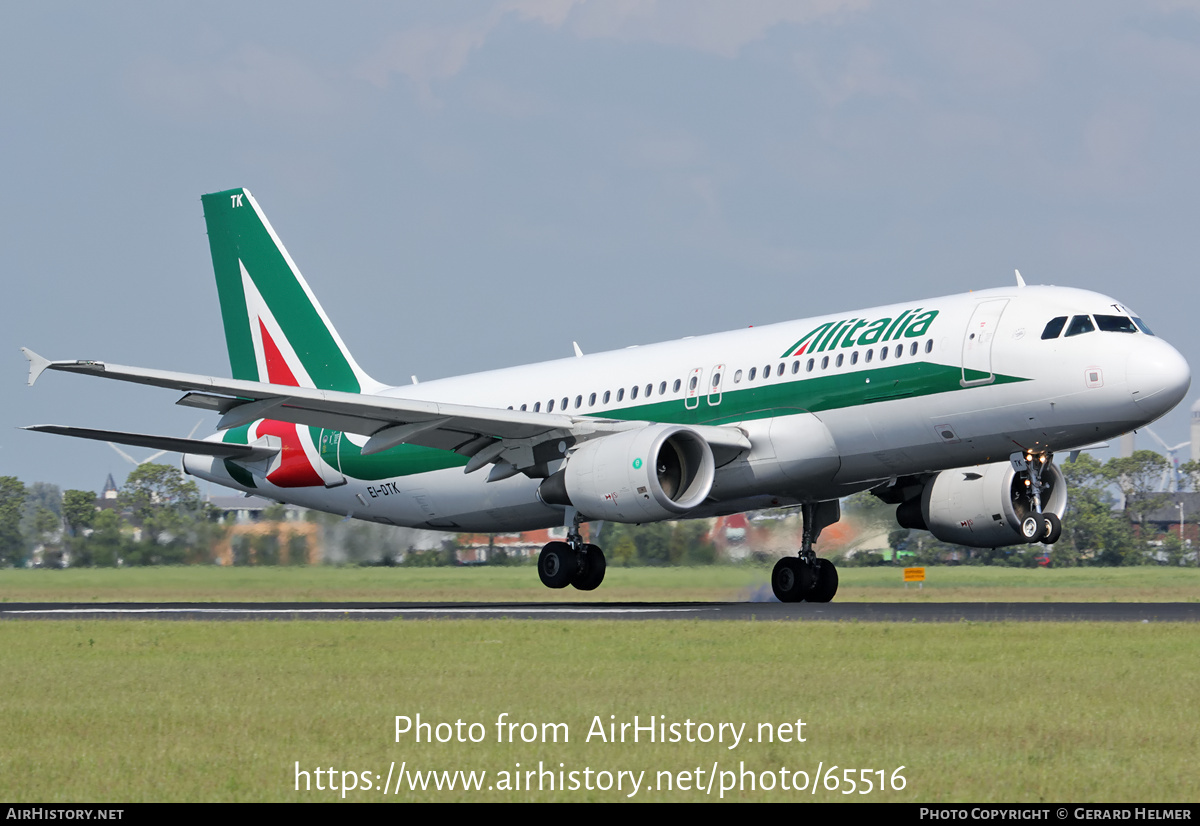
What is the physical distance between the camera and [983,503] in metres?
30.3

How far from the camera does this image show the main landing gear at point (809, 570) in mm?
32469

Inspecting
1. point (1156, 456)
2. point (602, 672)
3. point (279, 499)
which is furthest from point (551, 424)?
point (1156, 456)

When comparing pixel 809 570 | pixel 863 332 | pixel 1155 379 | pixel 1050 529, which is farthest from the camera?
pixel 809 570

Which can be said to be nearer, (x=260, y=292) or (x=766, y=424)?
(x=766, y=424)

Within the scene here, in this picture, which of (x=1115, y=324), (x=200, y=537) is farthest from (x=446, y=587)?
(x=1115, y=324)

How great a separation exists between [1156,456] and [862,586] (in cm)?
5936

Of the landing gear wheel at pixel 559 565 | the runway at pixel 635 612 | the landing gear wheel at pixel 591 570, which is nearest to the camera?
the runway at pixel 635 612

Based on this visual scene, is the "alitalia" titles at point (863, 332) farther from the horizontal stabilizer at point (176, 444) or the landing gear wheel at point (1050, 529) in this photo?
the horizontal stabilizer at point (176, 444)

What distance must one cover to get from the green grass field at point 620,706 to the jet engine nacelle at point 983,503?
7.65 metres

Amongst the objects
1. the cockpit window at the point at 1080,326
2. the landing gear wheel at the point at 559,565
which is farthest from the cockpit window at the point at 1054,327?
the landing gear wheel at the point at 559,565

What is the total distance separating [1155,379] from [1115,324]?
1272 mm

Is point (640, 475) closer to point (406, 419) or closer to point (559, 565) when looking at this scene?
point (559, 565)

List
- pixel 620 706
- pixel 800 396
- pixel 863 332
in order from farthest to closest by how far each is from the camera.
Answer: pixel 800 396 → pixel 863 332 → pixel 620 706

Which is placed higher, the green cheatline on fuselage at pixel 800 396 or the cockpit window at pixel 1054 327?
the cockpit window at pixel 1054 327
